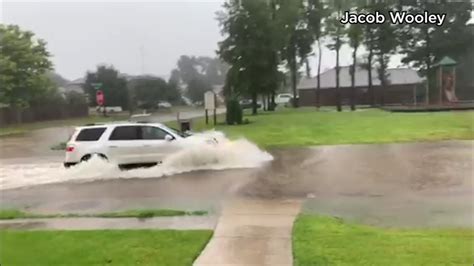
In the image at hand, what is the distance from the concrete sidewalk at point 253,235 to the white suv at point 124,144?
6.42m

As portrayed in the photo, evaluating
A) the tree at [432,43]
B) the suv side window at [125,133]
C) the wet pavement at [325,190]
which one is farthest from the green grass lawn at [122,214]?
the tree at [432,43]

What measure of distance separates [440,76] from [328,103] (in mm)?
26538

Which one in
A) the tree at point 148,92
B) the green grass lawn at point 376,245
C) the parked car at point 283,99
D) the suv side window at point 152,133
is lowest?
the green grass lawn at point 376,245

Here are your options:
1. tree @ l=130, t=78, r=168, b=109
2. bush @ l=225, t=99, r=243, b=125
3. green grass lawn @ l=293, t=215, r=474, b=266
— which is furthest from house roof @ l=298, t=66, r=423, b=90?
green grass lawn @ l=293, t=215, r=474, b=266

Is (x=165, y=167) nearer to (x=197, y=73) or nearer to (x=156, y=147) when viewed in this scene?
(x=156, y=147)

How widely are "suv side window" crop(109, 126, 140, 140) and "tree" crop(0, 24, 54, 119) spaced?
31.1 meters

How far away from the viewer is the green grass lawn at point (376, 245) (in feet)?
19.7

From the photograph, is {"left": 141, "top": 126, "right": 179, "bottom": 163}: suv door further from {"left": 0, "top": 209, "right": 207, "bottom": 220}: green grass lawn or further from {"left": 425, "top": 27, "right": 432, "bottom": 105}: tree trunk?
{"left": 425, "top": 27, "right": 432, "bottom": 105}: tree trunk

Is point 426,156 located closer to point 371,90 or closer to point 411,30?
point 411,30

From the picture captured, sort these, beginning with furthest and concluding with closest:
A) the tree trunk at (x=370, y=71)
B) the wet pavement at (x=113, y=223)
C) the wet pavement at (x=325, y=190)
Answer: the tree trunk at (x=370, y=71) → the wet pavement at (x=325, y=190) → the wet pavement at (x=113, y=223)

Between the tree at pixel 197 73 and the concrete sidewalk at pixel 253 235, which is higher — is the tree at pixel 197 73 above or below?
above

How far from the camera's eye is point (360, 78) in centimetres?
7619

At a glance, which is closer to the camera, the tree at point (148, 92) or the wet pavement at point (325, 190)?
the wet pavement at point (325, 190)

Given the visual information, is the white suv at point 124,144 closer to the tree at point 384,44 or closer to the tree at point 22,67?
the tree at point 22,67
